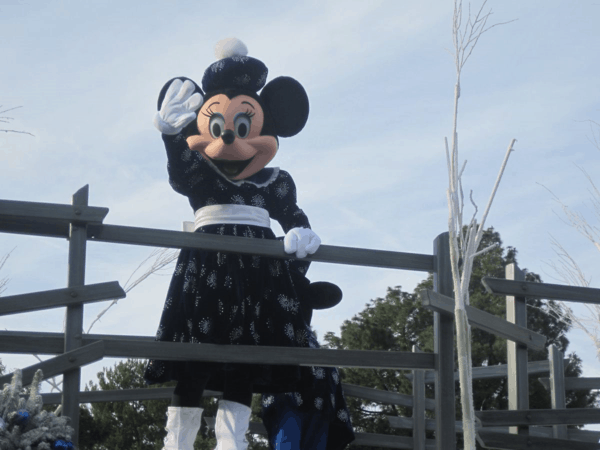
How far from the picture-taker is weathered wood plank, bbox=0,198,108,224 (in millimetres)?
4344

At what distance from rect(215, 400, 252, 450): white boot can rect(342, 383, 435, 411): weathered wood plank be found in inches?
120

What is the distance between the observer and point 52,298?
4.27 meters

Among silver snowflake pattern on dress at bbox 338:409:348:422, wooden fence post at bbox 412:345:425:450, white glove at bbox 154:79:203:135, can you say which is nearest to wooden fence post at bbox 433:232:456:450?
silver snowflake pattern on dress at bbox 338:409:348:422

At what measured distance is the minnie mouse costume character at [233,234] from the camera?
4.84 meters

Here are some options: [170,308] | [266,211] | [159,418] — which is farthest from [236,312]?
[159,418]

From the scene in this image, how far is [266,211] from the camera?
5328 millimetres

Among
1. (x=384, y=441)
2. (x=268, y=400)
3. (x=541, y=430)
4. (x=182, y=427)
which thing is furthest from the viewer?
(x=541, y=430)

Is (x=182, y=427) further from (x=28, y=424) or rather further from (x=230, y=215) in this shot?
(x=230, y=215)

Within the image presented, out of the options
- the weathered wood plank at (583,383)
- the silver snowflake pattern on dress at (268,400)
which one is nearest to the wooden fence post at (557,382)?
the weathered wood plank at (583,383)

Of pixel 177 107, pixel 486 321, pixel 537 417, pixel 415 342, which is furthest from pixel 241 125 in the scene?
pixel 415 342

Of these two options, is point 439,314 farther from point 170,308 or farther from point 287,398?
point 170,308

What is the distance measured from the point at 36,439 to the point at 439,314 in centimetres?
244

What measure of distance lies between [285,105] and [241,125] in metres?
0.43

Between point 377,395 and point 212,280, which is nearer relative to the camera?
point 212,280
